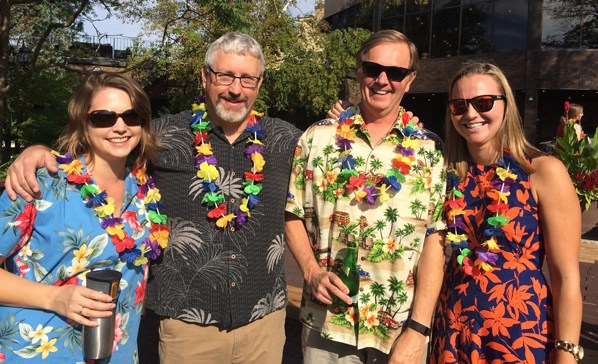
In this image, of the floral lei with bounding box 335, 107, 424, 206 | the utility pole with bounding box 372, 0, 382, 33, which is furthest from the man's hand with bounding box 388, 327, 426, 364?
the utility pole with bounding box 372, 0, 382, 33

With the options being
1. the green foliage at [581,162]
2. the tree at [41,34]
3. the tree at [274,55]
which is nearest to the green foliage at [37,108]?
the tree at [41,34]

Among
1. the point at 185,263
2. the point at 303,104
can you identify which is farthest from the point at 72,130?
the point at 303,104

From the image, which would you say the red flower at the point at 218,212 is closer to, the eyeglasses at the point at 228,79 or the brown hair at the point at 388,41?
the eyeglasses at the point at 228,79

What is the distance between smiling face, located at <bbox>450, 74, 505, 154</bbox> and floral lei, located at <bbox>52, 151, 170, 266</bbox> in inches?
61.5

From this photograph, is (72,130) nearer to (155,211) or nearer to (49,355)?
(155,211)

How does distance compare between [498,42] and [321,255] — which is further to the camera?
[498,42]

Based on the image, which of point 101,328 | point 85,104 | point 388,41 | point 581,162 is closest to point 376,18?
point 581,162

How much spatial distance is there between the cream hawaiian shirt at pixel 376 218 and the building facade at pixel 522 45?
18.7 meters

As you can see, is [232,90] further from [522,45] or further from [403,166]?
[522,45]

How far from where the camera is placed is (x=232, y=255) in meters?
3.04

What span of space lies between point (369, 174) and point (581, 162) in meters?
3.90

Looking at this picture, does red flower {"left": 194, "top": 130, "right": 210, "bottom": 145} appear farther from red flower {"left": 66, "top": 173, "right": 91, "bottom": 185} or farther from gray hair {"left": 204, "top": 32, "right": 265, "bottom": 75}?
red flower {"left": 66, "top": 173, "right": 91, "bottom": 185}

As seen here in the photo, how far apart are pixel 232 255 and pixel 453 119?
1.34 metres

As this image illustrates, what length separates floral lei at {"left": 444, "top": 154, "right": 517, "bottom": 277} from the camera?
2605 millimetres
